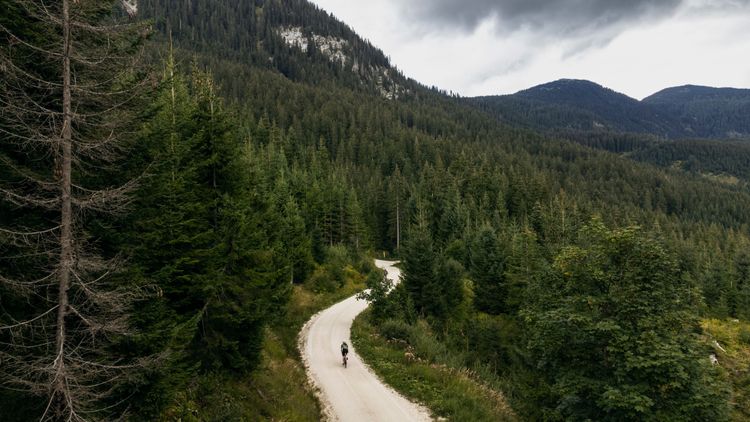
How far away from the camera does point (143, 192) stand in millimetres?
10219

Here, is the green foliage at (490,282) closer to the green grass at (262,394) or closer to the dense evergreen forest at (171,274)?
the dense evergreen forest at (171,274)

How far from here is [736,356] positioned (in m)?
36.3

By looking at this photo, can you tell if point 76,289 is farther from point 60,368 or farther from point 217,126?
point 217,126

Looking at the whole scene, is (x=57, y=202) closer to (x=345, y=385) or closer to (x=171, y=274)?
(x=171, y=274)

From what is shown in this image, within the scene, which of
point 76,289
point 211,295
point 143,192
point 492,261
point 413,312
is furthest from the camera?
point 492,261

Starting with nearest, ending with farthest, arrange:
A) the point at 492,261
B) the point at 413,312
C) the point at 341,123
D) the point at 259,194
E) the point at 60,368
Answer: the point at 60,368 < the point at 259,194 < the point at 413,312 < the point at 492,261 < the point at 341,123

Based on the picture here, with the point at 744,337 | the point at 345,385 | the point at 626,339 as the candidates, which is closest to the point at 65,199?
the point at 345,385

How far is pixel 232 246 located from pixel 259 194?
7615 mm

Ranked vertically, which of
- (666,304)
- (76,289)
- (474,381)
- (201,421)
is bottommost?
(474,381)

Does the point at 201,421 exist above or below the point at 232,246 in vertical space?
below

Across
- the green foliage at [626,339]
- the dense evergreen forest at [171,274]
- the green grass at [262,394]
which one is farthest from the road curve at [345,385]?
the green foliage at [626,339]

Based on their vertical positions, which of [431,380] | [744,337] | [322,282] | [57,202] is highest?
[57,202]

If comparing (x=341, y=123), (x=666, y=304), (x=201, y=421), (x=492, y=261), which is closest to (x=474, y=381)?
(x=666, y=304)

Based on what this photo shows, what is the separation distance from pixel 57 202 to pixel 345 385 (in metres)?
14.9
